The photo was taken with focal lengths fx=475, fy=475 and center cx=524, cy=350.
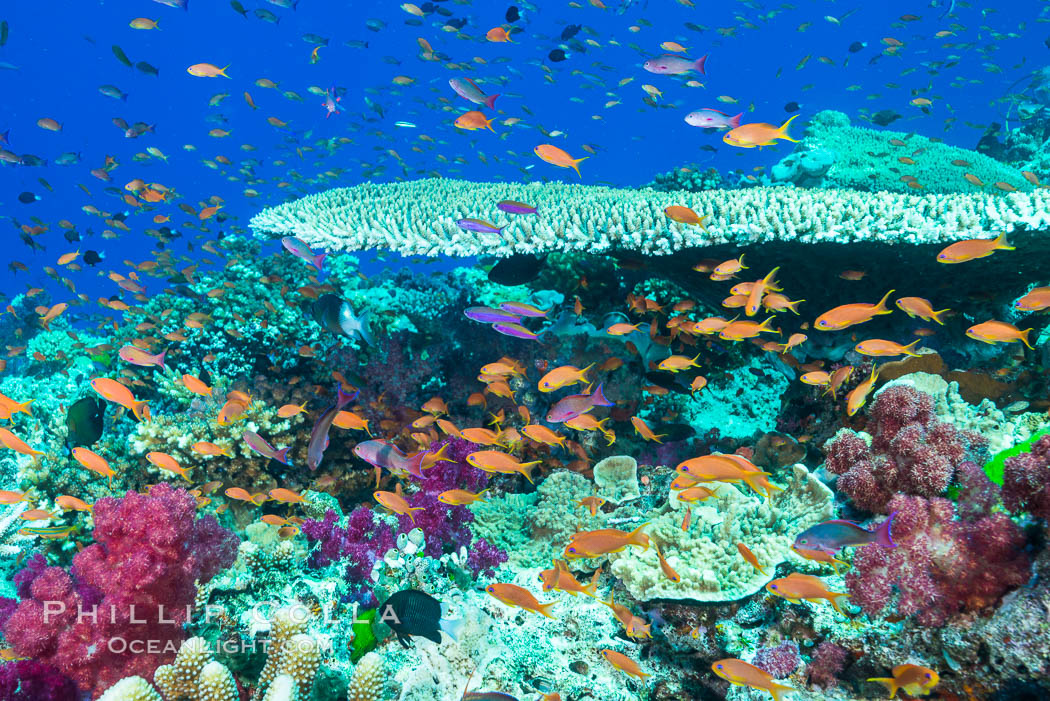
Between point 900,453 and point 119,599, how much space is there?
15.4ft

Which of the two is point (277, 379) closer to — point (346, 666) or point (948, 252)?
point (346, 666)

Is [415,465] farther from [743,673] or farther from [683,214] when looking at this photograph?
[683,214]

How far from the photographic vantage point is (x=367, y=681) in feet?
7.75

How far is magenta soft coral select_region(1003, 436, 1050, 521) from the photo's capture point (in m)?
2.27

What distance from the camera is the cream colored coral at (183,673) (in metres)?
2.30

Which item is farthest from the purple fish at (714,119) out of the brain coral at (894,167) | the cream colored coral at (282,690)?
the brain coral at (894,167)

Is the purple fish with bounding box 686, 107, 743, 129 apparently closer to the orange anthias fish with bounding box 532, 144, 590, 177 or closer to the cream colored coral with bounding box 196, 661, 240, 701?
the orange anthias fish with bounding box 532, 144, 590, 177

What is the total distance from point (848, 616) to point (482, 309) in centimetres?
328

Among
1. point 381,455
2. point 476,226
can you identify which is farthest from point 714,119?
point 381,455

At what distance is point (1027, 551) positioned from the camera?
224cm

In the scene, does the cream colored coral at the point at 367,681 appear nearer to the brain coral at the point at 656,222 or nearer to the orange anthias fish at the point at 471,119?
the brain coral at the point at 656,222

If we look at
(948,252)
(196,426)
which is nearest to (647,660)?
(948,252)

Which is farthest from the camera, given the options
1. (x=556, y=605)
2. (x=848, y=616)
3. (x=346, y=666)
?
(x=556, y=605)

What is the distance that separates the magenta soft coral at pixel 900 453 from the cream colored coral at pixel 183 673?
386 centimetres
